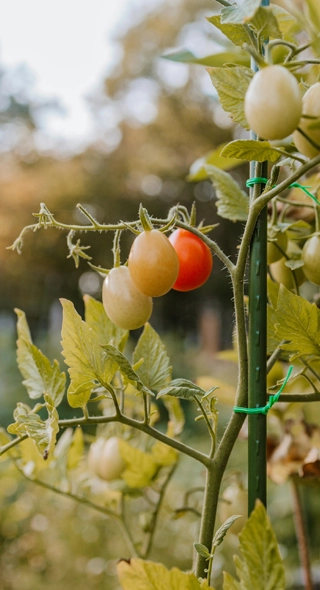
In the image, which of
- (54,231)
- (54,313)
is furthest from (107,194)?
(54,313)

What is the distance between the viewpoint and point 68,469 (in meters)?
0.51

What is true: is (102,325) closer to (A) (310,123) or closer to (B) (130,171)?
(A) (310,123)

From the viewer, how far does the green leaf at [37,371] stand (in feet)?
1.13

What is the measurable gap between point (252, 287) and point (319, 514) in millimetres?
1475

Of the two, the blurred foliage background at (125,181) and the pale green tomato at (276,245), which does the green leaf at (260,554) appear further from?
the blurred foliage background at (125,181)

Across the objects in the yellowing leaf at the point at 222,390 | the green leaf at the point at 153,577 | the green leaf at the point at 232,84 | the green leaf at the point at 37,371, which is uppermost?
the green leaf at the point at 232,84

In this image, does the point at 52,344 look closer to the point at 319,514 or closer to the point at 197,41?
the point at 319,514

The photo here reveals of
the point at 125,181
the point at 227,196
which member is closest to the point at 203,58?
the point at 227,196

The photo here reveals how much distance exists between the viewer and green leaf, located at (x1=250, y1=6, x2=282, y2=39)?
24 cm

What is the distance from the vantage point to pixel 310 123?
24 centimetres

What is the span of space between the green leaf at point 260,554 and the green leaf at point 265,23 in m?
0.22

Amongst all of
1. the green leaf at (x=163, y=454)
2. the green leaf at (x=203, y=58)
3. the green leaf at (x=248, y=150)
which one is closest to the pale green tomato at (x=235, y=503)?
the green leaf at (x=163, y=454)

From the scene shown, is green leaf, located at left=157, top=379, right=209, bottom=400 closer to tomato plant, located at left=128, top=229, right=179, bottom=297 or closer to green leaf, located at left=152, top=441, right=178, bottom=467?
→ tomato plant, located at left=128, top=229, right=179, bottom=297

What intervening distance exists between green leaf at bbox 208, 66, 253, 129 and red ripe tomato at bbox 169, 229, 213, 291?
3.4 inches
